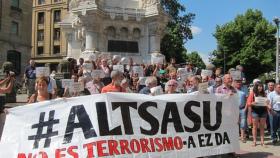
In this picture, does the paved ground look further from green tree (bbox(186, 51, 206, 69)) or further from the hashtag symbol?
green tree (bbox(186, 51, 206, 69))

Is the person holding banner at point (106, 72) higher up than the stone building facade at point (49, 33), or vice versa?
the stone building facade at point (49, 33)

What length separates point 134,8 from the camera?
25.5 m

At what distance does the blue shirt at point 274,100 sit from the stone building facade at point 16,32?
141 feet

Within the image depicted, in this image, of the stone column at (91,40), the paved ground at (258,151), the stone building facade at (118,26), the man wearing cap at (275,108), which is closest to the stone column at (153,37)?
the stone building facade at (118,26)

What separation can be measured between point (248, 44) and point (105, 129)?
49.7 m

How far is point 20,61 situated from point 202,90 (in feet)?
162

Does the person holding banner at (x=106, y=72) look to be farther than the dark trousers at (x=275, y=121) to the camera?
Yes

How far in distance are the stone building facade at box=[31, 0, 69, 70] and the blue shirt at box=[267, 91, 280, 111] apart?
6908cm

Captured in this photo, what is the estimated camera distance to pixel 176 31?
5644 centimetres

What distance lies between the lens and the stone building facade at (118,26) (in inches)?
947

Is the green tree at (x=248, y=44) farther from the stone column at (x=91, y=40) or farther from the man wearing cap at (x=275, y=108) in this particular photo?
the man wearing cap at (x=275, y=108)

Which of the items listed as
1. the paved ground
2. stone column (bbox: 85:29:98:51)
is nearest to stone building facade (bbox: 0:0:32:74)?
stone column (bbox: 85:29:98:51)

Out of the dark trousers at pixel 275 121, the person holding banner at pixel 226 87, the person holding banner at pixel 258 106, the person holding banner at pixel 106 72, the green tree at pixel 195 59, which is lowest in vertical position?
the dark trousers at pixel 275 121

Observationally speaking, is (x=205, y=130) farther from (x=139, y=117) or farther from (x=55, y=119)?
(x=55, y=119)
